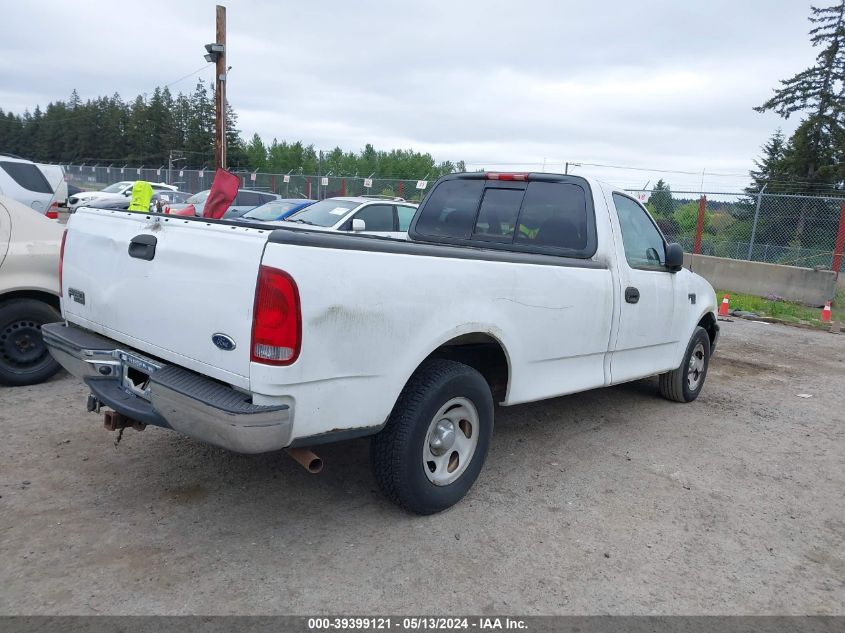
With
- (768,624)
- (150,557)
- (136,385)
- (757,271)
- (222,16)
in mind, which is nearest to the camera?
(768,624)

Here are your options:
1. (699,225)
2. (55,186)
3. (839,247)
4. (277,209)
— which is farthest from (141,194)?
(839,247)

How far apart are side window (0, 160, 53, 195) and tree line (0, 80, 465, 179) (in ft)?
191

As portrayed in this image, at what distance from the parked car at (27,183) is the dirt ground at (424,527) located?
5.82 m

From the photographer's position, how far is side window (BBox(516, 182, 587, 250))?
4797 millimetres

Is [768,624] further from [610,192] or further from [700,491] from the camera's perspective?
[610,192]

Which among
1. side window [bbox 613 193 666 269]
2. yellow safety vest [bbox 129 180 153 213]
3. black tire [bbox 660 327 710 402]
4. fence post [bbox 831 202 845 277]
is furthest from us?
fence post [bbox 831 202 845 277]

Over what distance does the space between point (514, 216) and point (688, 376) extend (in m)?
2.53

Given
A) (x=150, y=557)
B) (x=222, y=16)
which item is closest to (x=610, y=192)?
(x=150, y=557)

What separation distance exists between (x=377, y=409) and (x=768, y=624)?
1983 millimetres

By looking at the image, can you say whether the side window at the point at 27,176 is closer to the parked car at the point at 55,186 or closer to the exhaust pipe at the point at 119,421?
the parked car at the point at 55,186

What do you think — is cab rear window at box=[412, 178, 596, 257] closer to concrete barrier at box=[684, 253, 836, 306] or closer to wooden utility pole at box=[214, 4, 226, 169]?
concrete barrier at box=[684, 253, 836, 306]

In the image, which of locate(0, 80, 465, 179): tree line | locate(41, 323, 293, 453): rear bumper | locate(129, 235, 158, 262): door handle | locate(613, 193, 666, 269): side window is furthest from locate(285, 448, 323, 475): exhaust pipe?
locate(0, 80, 465, 179): tree line

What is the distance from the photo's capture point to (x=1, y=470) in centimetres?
395

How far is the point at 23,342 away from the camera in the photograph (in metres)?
5.54
